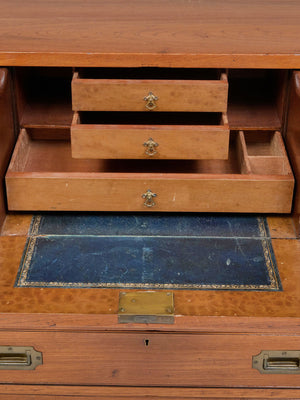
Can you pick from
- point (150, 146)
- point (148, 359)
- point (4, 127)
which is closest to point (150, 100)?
point (150, 146)

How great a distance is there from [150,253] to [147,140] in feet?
1.00

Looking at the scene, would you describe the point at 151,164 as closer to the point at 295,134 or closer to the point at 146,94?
the point at 146,94

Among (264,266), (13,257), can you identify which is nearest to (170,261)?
(264,266)

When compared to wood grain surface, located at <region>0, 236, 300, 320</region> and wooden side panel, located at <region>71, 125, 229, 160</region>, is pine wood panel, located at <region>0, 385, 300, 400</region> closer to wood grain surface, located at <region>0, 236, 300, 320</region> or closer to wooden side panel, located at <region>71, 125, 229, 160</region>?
wood grain surface, located at <region>0, 236, 300, 320</region>

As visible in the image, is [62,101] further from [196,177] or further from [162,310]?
[162,310]

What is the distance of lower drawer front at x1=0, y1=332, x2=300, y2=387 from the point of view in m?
1.55

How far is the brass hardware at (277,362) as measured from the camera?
1563mm

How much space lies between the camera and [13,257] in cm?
178

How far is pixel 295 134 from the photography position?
6.35 ft
